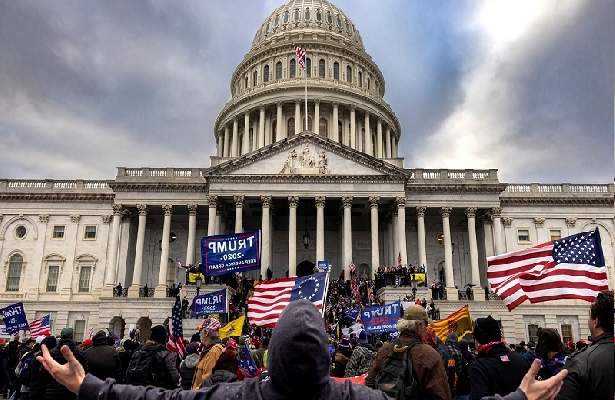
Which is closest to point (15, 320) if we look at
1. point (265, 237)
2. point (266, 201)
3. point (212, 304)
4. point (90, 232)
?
point (212, 304)

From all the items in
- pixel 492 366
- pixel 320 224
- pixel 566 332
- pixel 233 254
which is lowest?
pixel 566 332

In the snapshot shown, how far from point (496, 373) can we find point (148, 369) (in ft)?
16.7

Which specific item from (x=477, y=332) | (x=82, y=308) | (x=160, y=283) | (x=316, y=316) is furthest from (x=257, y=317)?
(x=82, y=308)

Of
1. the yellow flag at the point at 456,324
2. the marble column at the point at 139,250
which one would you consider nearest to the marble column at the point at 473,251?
the marble column at the point at 139,250

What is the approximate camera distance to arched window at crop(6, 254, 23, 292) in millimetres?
49625

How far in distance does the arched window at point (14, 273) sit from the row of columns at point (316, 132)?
2586 cm

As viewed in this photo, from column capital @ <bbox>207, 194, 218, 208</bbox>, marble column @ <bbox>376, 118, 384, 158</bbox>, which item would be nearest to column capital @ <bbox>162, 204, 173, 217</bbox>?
column capital @ <bbox>207, 194, 218, 208</bbox>

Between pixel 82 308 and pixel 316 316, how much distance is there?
166ft

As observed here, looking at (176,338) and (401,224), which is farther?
(401,224)

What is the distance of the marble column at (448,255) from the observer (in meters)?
44.4

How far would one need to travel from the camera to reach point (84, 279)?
50062 mm

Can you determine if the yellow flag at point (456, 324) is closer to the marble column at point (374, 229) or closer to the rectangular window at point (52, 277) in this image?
the marble column at point (374, 229)

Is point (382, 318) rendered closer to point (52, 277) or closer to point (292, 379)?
point (292, 379)

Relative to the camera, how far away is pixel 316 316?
9.64ft
